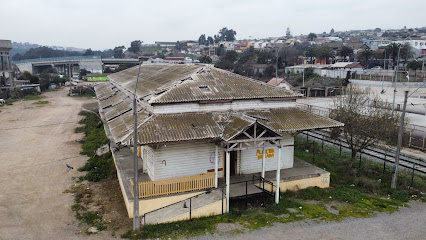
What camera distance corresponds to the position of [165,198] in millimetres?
14648

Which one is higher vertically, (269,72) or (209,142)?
(269,72)

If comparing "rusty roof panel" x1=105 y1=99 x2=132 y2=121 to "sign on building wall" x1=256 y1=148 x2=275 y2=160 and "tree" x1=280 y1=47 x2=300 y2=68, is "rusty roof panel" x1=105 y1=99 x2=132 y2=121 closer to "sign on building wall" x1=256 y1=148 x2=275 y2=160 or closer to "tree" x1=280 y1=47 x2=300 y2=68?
"sign on building wall" x1=256 y1=148 x2=275 y2=160

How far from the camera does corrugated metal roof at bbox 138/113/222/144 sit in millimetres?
14886

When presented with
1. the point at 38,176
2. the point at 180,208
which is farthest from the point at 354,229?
the point at 38,176

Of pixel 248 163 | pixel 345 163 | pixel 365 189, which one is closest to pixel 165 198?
pixel 248 163

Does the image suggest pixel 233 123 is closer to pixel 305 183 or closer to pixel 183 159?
pixel 183 159

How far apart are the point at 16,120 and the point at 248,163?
109ft

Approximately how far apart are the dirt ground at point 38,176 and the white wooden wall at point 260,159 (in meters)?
7.94

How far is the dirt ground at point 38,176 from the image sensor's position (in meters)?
13.6

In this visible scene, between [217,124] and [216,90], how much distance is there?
285cm

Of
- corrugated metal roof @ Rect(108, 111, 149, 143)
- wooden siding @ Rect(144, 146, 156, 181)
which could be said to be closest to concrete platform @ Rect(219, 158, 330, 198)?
wooden siding @ Rect(144, 146, 156, 181)

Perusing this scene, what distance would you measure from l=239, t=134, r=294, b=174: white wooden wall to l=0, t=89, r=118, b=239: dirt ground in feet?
26.1

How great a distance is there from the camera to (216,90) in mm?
18672

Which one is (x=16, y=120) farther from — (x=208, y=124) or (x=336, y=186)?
(x=336, y=186)
